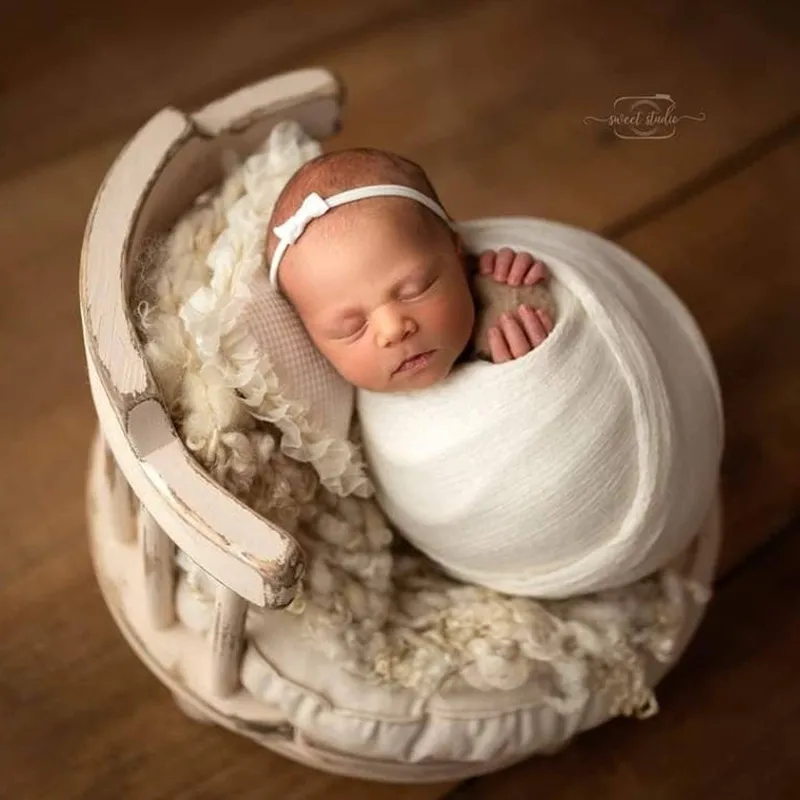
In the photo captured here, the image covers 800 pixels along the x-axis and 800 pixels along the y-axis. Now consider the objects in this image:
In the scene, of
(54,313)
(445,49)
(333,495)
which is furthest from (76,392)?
(445,49)

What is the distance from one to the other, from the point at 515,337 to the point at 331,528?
0.60ft

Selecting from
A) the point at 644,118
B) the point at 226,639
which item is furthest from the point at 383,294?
the point at 644,118

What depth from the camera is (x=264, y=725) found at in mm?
780

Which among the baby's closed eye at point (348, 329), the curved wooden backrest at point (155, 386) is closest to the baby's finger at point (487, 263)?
the baby's closed eye at point (348, 329)

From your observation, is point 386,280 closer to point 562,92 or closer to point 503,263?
point 503,263

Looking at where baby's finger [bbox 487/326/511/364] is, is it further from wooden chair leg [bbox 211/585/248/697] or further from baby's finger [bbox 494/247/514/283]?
wooden chair leg [bbox 211/585/248/697]

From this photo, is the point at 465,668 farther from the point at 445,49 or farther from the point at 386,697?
the point at 445,49

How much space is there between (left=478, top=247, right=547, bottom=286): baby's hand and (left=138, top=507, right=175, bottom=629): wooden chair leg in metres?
0.28

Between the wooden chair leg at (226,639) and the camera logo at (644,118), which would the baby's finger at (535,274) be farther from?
the camera logo at (644,118)

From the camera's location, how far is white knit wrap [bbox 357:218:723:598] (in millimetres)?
678

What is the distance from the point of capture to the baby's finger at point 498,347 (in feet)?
2.28

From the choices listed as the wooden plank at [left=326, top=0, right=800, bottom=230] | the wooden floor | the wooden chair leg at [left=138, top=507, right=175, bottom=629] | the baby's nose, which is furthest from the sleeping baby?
the wooden plank at [left=326, top=0, right=800, bottom=230]

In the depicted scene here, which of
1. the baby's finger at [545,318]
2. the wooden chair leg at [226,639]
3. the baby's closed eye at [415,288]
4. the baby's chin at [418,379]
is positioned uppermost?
the baby's closed eye at [415,288]

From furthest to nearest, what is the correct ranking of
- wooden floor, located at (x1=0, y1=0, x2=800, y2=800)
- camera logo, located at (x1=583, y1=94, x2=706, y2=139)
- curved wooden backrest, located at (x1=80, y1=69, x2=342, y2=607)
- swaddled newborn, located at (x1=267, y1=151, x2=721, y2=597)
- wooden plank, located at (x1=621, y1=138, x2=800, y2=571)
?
camera logo, located at (x1=583, y1=94, x2=706, y2=139) < wooden plank, located at (x1=621, y1=138, x2=800, y2=571) < wooden floor, located at (x1=0, y1=0, x2=800, y2=800) < swaddled newborn, located at (x1=267, y1=151, x2=721, y2=597) < curved wooden backrest, located at (x1=80, y1=69, x2=342, y2=607)
